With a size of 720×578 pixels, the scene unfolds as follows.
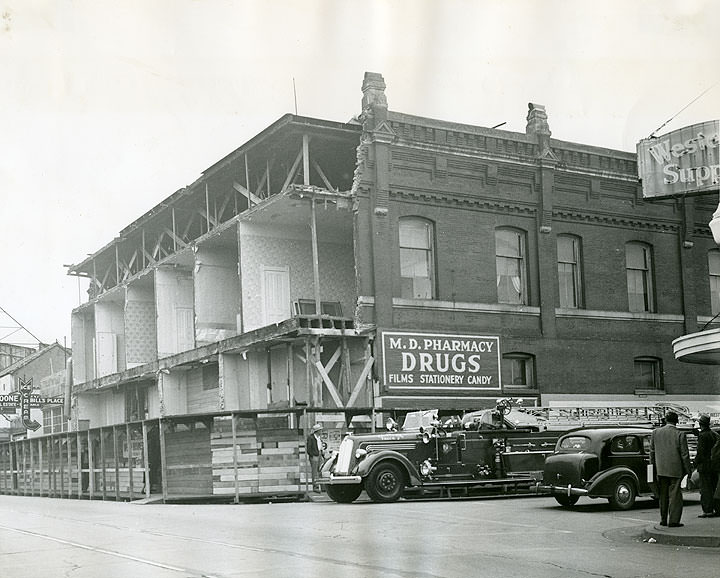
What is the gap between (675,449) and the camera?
46.2ft

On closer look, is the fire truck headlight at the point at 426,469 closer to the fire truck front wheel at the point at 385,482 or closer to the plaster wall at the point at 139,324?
the fire truck front wheel at the point at 385,482

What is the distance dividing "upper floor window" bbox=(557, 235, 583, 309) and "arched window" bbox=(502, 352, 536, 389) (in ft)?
7.87

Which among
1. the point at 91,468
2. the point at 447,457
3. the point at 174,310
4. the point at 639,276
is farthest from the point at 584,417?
the point at 174,310

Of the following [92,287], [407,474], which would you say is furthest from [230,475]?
[92,287]

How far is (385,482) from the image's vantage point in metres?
20.8

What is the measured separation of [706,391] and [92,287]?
28860 millimetres

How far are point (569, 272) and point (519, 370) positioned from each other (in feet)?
13.1

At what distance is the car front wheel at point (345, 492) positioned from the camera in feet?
69.1

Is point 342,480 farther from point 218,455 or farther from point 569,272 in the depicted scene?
point 569,272

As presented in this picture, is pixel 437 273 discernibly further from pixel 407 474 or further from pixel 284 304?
pixel 407 474

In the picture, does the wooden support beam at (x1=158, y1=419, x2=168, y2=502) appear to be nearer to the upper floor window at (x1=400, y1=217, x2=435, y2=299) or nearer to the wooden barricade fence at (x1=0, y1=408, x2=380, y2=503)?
the wooden barricade fence at (x1=0, y1=408, x2=380, y2=503)

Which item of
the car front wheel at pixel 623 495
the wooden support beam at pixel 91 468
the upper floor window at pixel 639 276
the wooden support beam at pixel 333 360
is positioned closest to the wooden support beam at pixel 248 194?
the wooden support beam at pixel 333 360

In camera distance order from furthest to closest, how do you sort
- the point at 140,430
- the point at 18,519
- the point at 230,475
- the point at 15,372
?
the point at 15,372, the point at 140,430, the point at 230,475, the point at 18,519

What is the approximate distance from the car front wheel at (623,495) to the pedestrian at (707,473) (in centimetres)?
290
